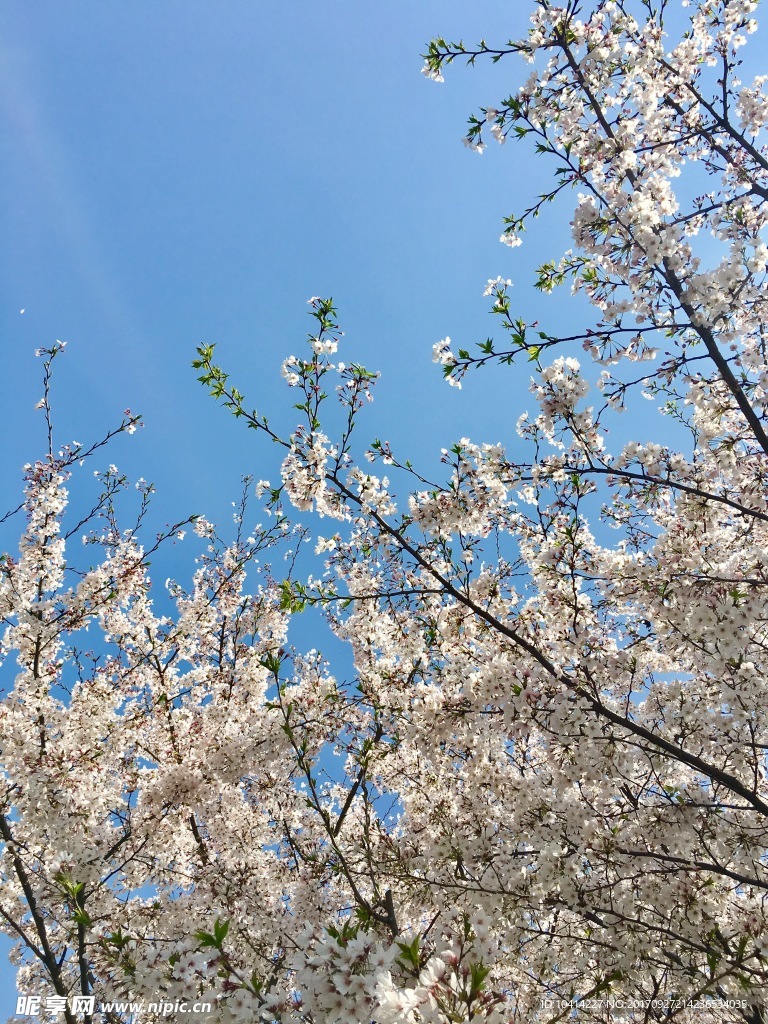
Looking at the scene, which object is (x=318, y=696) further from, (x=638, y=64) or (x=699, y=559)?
(x=638, y=64)

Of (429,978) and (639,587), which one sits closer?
(429,978)

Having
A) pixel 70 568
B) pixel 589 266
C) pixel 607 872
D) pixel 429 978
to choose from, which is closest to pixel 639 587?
pixel 607 872

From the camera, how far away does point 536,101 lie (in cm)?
532

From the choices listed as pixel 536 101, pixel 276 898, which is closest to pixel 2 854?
pixel 276 898

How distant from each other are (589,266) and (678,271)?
83cm

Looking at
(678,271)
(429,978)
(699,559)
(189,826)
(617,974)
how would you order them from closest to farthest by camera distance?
(429,978)
(617,974)
(678,271)
(699,559)
(189,826)

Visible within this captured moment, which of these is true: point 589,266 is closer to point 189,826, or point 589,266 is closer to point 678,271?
point 678,271

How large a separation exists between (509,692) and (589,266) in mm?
4111

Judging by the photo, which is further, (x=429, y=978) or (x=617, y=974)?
(x=617, y=974)

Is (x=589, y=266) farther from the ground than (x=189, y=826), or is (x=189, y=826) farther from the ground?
(x=589, y=266)

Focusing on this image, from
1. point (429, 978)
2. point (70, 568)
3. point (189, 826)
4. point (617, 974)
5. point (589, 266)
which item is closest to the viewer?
point (429, 978)

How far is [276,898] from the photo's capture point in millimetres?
7492

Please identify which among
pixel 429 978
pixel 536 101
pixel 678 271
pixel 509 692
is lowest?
pixel 429 978

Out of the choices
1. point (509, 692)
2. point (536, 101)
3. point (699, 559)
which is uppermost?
point (536, 101)
